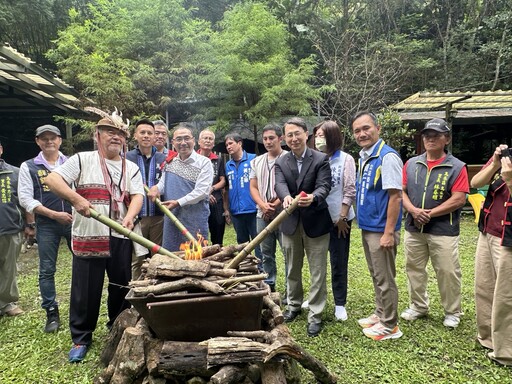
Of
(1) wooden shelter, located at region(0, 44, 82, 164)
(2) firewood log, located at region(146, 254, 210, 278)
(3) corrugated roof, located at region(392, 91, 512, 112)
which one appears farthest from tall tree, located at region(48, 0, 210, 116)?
(2) firewood log, located at region(146, 254, 210, 278)

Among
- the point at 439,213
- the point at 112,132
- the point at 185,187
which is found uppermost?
the point at 112,132

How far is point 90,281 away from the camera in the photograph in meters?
3.60

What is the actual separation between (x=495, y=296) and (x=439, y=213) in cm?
99

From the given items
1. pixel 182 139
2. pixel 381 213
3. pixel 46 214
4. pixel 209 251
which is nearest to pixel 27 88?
pixel 46 214

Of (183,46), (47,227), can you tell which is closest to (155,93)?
(183,46)

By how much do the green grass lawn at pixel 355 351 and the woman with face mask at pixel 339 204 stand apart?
1.28 feet

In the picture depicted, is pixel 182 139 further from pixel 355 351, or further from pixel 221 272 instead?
pixel 355 351

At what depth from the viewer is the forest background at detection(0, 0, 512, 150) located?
11047mm

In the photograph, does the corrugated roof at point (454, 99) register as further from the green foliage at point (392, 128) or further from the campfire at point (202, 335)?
the campfire at point (202, 335)

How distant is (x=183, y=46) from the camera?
11.4 meters

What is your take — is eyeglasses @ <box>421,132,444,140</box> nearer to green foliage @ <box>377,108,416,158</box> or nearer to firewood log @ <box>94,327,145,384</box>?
firewood log @ <box>94,327,145,384</box>

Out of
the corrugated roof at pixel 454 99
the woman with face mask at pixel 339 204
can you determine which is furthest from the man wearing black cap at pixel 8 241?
the corrugated roof at pixel 454 99

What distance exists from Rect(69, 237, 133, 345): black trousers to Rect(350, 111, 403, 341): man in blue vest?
252cm

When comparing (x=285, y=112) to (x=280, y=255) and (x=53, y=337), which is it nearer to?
(x=280, y=255)
